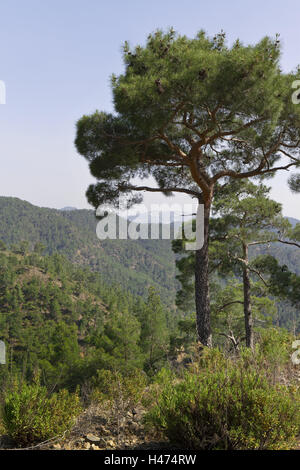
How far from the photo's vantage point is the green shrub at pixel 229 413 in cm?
209

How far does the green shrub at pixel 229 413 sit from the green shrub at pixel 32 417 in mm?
714

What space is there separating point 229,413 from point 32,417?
141 centimetres

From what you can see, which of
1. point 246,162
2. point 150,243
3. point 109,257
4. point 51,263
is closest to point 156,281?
point 109,257

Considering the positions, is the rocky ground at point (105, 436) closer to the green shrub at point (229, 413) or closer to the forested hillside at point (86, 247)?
the green shrub at point (229, 413)

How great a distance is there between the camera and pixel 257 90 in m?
4.33

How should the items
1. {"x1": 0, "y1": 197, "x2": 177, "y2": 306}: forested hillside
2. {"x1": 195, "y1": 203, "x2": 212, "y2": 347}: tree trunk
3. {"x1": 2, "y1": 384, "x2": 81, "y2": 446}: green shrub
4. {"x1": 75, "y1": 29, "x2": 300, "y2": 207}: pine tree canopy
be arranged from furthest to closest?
{"x1": 0, "y1": 197, "x2": 177, "y2": 306}: forested hillside, {"x1": 195, "y1": 203, "x2": 212, "y2": 347}: tree trunk, {"x1": 75, "y1": 29, "x2": 300, "y2": 207}: pine tree canopy, {"x1": 2, "y1": 384, "x2": 81, "y2": 446}: green shrub

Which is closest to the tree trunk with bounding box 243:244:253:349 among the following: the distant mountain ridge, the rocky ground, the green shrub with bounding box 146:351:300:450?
the rocky ground

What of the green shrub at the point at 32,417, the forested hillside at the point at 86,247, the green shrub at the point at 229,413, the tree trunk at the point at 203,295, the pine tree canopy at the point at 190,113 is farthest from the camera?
the forested hillside at the point at 86,247

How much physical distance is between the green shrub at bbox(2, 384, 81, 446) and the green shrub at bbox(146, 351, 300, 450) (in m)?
0.71

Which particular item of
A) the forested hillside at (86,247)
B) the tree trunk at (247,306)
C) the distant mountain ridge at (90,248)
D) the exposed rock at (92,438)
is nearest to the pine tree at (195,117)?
the tree trunk at (247,306)

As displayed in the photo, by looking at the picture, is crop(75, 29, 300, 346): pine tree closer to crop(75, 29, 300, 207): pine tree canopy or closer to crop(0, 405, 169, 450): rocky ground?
crop(75, 29, 300, 207): pine tree canopy

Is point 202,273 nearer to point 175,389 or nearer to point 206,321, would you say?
point 206,321

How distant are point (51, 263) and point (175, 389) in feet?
238

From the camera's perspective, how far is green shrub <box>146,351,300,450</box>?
2088mm
